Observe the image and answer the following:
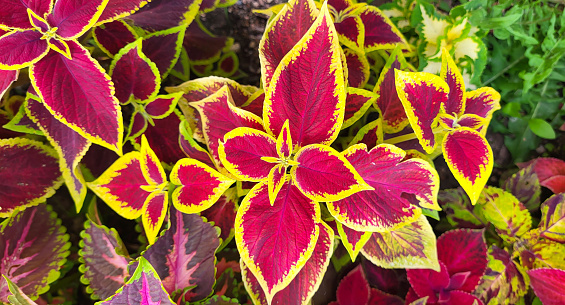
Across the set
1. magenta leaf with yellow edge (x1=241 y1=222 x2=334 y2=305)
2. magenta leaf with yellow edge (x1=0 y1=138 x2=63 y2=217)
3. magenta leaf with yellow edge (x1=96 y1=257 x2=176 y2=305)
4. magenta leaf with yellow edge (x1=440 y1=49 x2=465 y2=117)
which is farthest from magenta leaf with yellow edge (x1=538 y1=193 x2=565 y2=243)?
magenta leaf with yellow edge (x1=0 y1=138 x2=63 y2=217)

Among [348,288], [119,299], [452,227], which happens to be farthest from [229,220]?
[452,227]

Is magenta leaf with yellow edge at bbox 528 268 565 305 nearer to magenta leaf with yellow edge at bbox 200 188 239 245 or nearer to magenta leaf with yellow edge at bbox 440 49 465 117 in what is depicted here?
magenta leaf with yellow edge at bbox 440 49 465 117

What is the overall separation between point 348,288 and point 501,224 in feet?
1.47

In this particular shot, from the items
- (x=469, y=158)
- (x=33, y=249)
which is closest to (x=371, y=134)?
(x=469, y=158)

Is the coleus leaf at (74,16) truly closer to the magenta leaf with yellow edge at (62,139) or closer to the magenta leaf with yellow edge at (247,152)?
the magenta leaf with yellow edge at (62,139)

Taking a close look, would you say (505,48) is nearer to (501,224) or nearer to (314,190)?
(501,224)

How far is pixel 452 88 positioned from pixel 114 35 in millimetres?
674

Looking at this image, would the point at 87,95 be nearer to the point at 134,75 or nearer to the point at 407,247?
the point at 134,75

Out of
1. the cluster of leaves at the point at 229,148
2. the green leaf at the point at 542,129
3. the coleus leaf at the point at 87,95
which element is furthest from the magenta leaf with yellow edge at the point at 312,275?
the green leaf at the point at 542,129

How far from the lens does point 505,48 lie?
1.23 m

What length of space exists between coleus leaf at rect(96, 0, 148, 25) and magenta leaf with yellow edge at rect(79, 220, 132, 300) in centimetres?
41

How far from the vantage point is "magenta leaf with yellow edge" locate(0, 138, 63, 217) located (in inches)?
30.5

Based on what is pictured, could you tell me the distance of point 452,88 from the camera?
2.19ft

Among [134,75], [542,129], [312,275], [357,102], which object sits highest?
[134,75]
